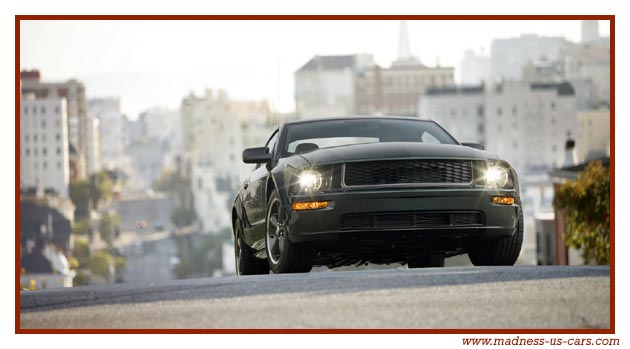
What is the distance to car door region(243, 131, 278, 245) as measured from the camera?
11.5 meters

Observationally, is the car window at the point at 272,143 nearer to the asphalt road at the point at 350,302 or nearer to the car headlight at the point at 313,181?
the car headlight at the point at 313,181

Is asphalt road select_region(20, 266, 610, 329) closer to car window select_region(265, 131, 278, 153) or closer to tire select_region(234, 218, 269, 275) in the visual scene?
car window select_region(265, 131, 278, 153)

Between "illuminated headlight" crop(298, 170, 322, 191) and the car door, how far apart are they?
898 millimetres

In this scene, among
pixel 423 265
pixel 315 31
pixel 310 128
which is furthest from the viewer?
pixel 315 31

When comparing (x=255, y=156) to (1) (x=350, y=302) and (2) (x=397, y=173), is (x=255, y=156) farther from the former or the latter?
(1) (x=350, y=302)

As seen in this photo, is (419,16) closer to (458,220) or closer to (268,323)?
(458,220)

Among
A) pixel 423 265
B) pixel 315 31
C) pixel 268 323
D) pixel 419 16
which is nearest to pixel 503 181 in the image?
pixel 419 16

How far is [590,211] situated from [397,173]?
94.3 feet

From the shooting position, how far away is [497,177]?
10.6 metres

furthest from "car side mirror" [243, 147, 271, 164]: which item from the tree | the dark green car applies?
the tree

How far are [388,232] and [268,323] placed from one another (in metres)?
2.90

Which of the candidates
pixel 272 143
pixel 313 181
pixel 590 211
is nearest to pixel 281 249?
pixel 313 181

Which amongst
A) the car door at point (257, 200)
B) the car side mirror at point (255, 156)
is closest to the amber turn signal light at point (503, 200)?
the car door at point (257, 200)
